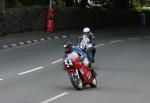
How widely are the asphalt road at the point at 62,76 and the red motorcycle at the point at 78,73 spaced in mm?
216

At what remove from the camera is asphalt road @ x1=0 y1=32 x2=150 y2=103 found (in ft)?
49.5

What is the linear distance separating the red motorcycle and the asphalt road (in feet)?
0.71

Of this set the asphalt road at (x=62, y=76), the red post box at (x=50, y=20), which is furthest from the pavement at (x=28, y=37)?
the asphalt road at (x=62, y=76)

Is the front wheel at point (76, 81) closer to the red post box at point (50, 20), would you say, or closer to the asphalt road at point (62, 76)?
the asphalt road at point (62, 76)

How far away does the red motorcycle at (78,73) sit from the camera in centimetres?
1598

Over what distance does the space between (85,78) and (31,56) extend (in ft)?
31.8

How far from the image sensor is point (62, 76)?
1959 centimetres

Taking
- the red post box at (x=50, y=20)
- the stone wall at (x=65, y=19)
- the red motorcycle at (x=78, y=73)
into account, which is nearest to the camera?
the red motorcycle at (x=78, y=73)

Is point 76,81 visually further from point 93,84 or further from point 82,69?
point 93,84

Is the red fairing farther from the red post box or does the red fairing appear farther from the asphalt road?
the red post box

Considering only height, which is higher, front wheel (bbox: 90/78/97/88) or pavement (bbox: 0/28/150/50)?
front wheel (bbox: 90/78/97/88)

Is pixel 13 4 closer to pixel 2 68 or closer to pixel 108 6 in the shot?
pixel 108 6

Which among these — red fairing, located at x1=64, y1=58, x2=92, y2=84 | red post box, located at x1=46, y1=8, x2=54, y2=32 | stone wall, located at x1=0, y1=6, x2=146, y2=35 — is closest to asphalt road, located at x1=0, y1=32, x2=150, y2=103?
red fairing, located at x1=64, y1=58, x2=92, y2=84

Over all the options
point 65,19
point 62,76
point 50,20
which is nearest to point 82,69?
point 62,76
